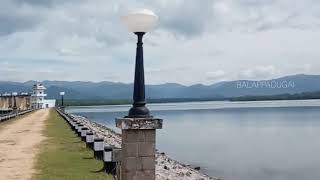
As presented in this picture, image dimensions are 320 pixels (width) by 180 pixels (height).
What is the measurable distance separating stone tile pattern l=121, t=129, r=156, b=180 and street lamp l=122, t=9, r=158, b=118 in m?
0.37

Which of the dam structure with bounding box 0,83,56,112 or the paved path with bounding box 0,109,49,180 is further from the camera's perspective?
the dam structure with bounding box 0,83,56,112

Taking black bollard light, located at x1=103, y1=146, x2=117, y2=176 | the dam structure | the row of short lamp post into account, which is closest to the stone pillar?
the row of short lamp post

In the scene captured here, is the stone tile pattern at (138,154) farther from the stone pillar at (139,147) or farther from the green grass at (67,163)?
the green grass at (67,163)

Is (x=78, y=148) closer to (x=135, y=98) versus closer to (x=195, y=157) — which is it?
(x=135, y=98)

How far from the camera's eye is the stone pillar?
9852 millimetres

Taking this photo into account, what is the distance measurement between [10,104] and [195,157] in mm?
97509

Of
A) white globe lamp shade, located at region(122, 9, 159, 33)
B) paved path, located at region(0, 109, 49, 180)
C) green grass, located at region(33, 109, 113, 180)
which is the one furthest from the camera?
paved path, located at region(0, 109, 49, 180)

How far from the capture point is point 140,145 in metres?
9.92

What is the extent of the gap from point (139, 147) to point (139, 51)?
186cm

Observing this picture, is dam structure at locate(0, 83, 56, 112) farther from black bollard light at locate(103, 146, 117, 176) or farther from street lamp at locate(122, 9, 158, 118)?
street lamp at locate(122, 9, 158, 118)

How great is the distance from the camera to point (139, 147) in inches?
390

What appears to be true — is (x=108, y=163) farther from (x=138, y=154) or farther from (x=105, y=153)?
(x=138, y=154)

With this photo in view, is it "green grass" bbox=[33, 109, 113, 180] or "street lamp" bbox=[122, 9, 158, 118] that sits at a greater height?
"street lamp" bbox=[122, 9, 158, 118]

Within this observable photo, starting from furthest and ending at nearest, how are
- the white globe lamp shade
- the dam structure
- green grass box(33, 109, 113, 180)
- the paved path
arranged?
the dam structure
the paved path
green grass box(33, 109, 113, 180)
the white globe lamp shade
